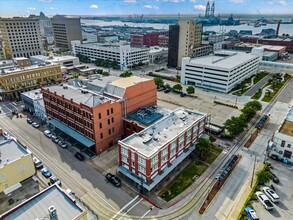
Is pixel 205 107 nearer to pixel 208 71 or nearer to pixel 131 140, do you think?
pixel 208 71

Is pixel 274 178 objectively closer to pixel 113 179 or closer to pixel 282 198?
pixel 282 198

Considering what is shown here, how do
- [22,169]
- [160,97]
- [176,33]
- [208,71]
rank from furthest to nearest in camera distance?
1. [176,33]
2. [208,71]
3. [160,97]
4. [22,169]

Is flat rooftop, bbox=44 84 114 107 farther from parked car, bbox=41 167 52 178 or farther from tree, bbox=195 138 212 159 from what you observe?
tree, bbox=195 138 212 159

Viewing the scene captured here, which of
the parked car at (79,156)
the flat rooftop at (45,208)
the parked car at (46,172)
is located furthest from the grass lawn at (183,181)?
the parked car at (46,172)

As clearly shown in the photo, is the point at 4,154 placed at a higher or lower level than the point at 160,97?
higher

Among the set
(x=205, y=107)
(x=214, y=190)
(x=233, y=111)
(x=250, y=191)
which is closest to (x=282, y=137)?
(x=250, y=191)

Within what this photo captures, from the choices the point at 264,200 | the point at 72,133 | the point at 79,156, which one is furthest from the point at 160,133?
the point at 72,133

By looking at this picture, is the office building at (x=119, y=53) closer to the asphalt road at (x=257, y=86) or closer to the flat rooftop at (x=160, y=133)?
the asphalt road at (x=257, y=86)
